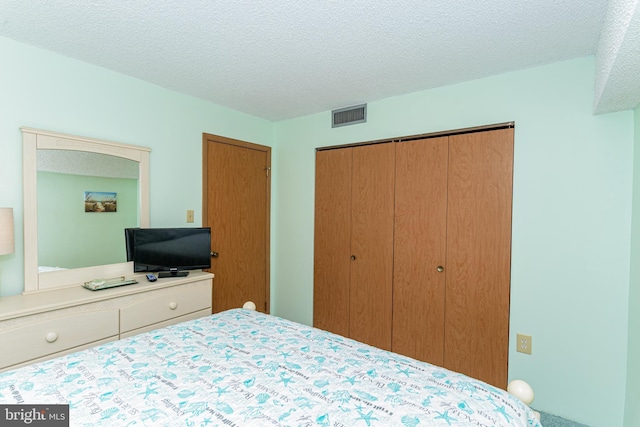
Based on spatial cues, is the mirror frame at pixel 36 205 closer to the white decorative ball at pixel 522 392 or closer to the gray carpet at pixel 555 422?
the white decorative ball at pixel 522 392

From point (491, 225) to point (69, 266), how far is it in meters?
3.01

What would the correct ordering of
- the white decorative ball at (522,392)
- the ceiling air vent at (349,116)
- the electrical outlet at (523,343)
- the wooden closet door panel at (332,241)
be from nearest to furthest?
the white decorative ball at (522,392) < the electrical outlet at (523,343) < the ceiling air vent at (349,116) < the wooden closet door panel at (332,241)

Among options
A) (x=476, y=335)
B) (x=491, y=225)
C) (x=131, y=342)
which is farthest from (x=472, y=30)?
(x=131, y=342)

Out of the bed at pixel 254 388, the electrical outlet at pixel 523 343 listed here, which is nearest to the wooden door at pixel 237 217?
the bed at pixel 254 388

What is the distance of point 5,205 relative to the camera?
202 centimetres

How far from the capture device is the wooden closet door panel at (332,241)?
10.7 feet

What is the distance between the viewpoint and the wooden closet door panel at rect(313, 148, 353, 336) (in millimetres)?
3266

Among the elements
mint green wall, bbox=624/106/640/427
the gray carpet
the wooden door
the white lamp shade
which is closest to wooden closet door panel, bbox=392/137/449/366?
the gray carpet

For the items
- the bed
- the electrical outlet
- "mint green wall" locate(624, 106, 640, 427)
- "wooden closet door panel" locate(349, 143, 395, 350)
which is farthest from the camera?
"wooden closet door panel" locate(349, 143, 395, 350)

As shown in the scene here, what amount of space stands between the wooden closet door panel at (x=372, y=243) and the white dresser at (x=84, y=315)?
143cm

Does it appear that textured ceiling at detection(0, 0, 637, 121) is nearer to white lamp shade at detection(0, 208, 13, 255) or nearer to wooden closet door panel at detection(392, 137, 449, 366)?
wooden closet door panel at detection(392, 137, 449, 366)

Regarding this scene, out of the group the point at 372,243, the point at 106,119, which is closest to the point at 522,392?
the point at 372,243

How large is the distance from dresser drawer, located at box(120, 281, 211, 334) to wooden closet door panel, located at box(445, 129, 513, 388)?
1.96 m

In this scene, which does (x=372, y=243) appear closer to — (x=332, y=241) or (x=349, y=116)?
(x=332, y=241)
